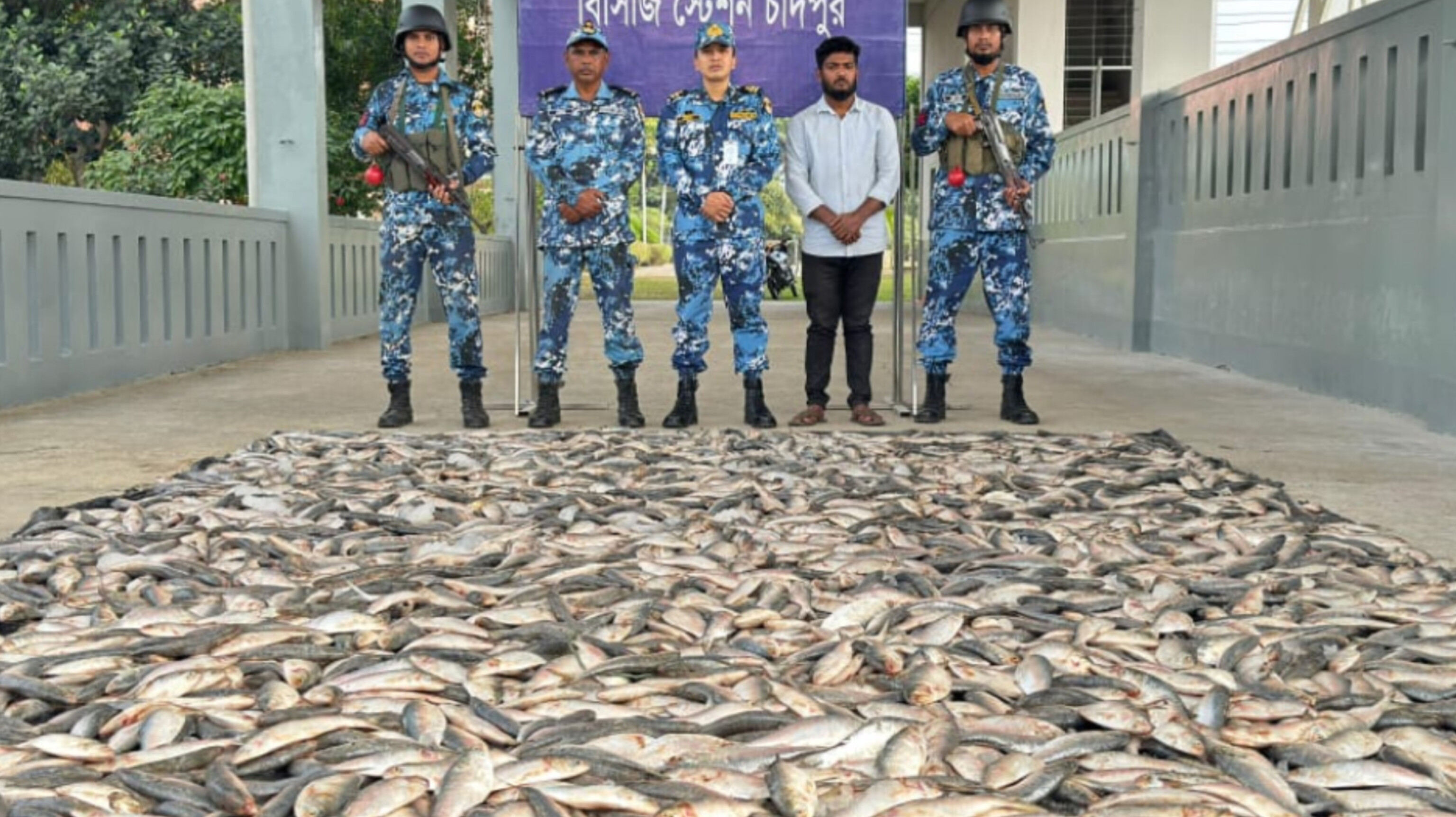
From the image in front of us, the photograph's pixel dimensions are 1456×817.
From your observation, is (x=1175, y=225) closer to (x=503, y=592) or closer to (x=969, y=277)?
(x=969, y=277)

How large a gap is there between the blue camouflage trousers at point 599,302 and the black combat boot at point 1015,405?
68.9 inches

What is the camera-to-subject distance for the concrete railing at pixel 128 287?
8914mm

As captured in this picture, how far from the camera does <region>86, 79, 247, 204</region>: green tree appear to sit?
18156 millimetres

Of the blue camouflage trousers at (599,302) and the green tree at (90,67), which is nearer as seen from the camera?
the blue camouflage trousers at (599,302)

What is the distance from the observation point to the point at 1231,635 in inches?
149

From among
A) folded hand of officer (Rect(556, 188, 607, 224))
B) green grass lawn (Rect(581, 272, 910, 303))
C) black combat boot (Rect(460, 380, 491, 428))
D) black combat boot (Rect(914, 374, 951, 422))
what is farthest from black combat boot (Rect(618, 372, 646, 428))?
green grass lawn (Rect(581, 272, 910, 303))

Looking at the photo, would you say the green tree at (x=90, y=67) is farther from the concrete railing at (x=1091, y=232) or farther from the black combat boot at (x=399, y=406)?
the black combat boot at (x=399, y=406)

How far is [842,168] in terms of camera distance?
8.05 meters

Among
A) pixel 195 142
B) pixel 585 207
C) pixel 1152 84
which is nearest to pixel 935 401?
pixel 585 207

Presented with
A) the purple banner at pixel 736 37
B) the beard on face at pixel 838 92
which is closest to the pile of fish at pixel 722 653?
the beard on face at pixel 838 92

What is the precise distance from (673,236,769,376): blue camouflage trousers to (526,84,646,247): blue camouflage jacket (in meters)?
0.35

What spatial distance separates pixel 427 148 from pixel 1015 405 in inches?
117

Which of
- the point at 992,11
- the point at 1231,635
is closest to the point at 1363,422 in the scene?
the point at 992,11

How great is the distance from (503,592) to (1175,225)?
9.66 metres
